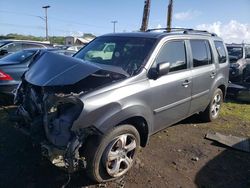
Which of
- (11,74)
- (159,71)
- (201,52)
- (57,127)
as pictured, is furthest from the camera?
(11,74)

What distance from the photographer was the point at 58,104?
3430 millimetres

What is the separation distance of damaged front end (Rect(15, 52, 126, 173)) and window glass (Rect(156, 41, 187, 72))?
36.2 inches

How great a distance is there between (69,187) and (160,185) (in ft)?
3.93

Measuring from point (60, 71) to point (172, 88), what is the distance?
1.83m

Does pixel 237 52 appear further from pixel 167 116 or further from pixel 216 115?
pixel 167 116

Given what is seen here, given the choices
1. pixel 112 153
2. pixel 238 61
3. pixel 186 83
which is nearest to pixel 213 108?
pixel 186 83

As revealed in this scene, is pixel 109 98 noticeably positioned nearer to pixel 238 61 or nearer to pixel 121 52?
pixel 121 52

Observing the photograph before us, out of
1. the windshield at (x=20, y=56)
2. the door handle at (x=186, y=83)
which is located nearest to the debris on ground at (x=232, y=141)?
the door handle at (x=186, y=83)

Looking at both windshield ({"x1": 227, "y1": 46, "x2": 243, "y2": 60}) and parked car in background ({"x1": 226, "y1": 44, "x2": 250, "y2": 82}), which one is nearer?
parked car in background ({"x1": 226, "y1": 44, "x2": 250, "y2": 82})

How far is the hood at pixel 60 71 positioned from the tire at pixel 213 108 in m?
3.08

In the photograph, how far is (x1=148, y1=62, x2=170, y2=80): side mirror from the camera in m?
4.05

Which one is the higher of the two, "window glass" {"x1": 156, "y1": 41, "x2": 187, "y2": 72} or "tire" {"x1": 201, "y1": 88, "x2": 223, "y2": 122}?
"window glass" {"x1": 156, "y1": 41, "x2": 187, "y2": 72}

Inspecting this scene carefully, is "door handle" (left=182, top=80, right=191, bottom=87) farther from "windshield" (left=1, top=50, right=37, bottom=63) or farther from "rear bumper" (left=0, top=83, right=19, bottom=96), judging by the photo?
"windshield" (left=1, top=50, right=37, bottom=63)

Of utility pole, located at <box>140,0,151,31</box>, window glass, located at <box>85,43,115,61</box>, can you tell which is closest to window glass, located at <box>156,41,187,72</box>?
window glass, located at <box>85,43,115,61</box>
